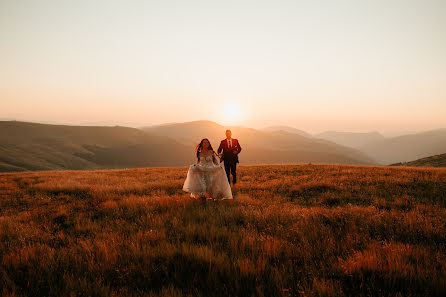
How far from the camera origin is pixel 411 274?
2787mm

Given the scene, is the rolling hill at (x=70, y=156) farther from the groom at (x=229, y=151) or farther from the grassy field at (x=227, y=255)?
the grassy field at (x=227, y=255)

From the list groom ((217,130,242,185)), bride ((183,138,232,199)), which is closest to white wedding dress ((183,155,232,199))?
bride ((183,138,232,199))

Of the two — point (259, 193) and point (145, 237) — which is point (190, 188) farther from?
point (145, 237)

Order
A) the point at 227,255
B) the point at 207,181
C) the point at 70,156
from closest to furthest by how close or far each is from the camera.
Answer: the point at 227,255, the point at 207,181, the point at 70,156

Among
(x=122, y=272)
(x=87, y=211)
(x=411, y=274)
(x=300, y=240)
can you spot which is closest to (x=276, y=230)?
(x=300, y=240)

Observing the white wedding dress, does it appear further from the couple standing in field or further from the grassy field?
the grassy field

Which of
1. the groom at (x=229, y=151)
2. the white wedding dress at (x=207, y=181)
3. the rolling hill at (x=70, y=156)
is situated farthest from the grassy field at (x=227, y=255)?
the rolling hill at (x=70, y=156)

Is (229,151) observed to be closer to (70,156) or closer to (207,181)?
(207,181)

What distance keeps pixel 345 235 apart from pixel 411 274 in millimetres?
A: 1719

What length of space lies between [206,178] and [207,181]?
0.13m

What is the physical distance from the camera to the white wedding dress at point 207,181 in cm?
821

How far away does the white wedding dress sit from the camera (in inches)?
323

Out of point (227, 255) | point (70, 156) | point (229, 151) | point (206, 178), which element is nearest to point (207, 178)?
point (206, 178)

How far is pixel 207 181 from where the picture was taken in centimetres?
859
